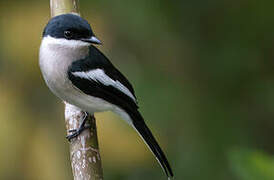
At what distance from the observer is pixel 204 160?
4.43 m

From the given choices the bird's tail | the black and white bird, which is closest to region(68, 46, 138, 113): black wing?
the black and white bird

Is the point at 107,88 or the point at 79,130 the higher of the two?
the point at 107,88

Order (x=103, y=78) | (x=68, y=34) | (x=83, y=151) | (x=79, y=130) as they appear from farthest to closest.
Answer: (x=103, y=78), (x=79, y=130), (x=68, y=34), (x=83, y=151)

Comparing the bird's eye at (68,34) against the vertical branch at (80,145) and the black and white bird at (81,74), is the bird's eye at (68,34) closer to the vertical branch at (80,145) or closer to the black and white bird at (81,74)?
the black and white bird at (81,74)

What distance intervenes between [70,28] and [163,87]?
52.0 inches

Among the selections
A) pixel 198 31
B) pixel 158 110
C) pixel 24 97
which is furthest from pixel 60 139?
pixel 198 31

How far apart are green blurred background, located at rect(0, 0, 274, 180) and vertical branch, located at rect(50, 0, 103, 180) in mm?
683

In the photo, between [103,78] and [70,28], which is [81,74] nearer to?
[103,78]

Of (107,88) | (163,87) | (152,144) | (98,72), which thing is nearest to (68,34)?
(98,72)

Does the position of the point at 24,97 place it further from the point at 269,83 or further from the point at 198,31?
the point at 269,83

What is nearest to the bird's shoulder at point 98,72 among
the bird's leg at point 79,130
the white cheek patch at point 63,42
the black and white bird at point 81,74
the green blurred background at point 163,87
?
the black and white bird at point 81,74

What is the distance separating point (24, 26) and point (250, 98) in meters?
2.06

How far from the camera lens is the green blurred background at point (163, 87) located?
4.50 m

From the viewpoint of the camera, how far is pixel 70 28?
3.58 metres
